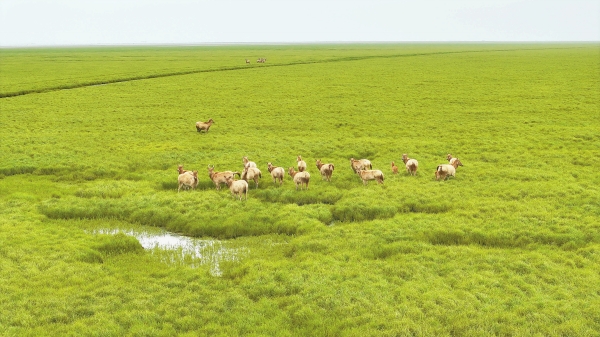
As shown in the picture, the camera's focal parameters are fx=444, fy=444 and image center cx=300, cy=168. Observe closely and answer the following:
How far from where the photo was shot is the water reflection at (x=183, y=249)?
14.5 m

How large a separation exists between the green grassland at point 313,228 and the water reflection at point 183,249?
1.47ft

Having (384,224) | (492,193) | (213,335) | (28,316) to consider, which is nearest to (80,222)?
(28,316)

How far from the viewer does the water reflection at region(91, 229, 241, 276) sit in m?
14.5

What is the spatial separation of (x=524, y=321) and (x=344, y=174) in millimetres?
12796

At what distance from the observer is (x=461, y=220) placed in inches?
652

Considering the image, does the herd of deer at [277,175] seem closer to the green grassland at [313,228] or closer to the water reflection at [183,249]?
the green grassland at [313,228]

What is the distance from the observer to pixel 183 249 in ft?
50.9

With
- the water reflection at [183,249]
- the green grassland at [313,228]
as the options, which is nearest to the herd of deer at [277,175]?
the green grassland at [313,228]

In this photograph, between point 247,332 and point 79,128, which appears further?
point 79,128

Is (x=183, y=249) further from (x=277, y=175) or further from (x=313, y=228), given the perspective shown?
(x=277, y=175)

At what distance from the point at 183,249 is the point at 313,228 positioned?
4.73 m

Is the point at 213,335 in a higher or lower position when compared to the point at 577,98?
lower

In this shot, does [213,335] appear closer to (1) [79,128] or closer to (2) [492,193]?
(2) [492,193]

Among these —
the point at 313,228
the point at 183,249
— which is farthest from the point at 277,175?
the point at 183,249
